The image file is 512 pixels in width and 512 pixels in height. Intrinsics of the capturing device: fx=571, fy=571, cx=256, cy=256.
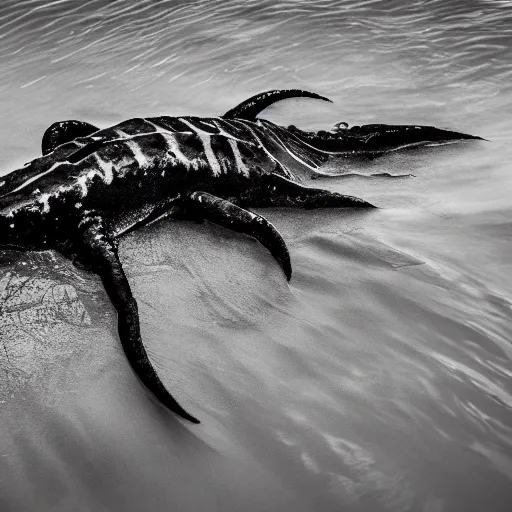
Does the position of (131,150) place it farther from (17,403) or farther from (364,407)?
(364,407)

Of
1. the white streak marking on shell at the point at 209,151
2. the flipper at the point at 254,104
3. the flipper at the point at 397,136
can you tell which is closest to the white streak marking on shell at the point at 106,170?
the white streak marking on shell at the point at 209,151

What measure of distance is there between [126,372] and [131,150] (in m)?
1.08

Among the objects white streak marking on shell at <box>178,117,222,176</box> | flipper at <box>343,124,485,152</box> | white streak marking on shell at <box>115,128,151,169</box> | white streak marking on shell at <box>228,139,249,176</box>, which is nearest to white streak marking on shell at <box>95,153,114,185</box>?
white streak marking on shell at <box>115,128,151,169</box>

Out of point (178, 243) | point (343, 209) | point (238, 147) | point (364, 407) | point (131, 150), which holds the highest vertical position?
point (131, 150)

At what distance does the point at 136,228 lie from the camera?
2629mm

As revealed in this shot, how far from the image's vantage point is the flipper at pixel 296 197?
2.91m

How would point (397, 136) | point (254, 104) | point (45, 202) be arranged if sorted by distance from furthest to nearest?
point (397, 136) → point (254, 104) → point (45, 202)

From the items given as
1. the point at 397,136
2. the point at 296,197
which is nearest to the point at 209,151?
the point at 296,197

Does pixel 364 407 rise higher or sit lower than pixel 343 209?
lower

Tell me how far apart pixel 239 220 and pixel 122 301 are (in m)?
0.68

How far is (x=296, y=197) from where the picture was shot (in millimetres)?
2928

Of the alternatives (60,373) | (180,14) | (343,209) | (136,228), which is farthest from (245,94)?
(60,373)

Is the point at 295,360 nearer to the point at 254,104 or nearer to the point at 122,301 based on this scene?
the point at 122,301

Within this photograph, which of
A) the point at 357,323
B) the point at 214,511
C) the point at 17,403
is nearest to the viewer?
the point at 214,511
